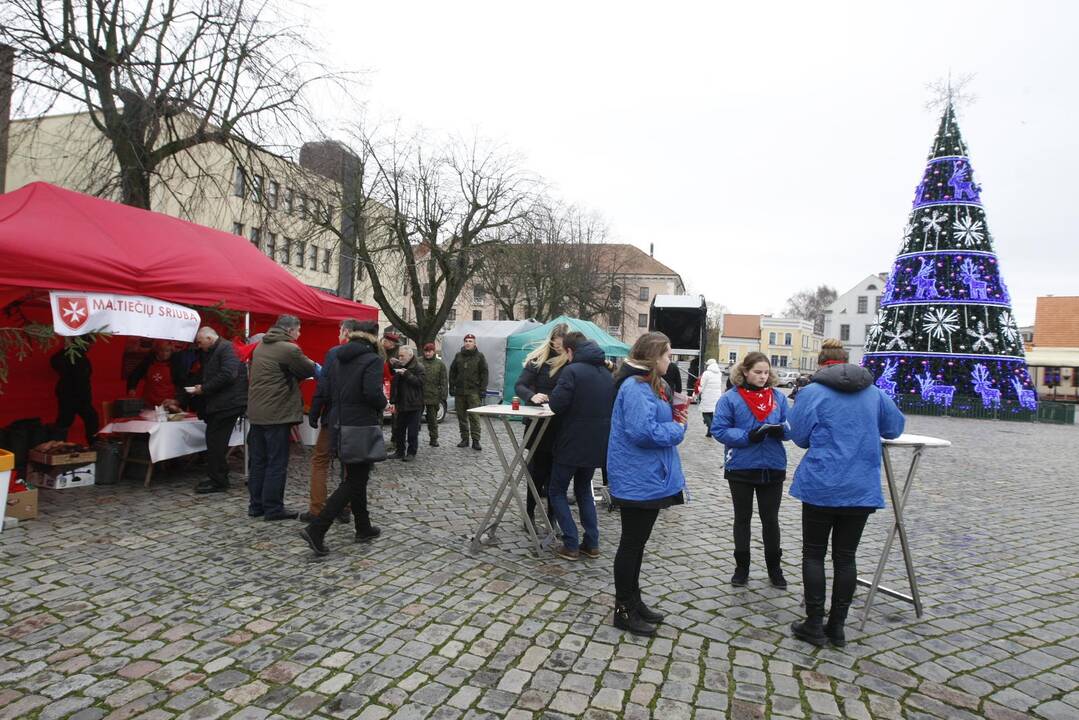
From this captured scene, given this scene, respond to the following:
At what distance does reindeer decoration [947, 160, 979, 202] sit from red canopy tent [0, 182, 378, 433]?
77.2 feet

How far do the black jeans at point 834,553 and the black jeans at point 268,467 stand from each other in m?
4.36

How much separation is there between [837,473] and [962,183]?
25.2 metres

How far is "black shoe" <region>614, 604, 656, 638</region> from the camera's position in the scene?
3701mm

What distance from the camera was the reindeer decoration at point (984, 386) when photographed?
23.4 m

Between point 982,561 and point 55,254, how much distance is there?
851cm

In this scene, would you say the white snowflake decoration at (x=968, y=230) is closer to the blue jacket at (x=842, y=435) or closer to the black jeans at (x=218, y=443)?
the blue jacket at (x=842, y=435)

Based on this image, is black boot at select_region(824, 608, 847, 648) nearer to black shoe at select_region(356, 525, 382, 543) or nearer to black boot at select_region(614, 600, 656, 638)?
black boot at select_region(614, 600, 656, 638)

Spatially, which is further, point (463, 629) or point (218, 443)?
point (218, 443)

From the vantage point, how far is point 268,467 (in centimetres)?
591

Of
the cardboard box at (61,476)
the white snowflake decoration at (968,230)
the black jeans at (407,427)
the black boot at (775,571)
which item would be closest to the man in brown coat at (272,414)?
the cardboard box at (61,476)

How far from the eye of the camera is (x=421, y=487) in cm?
752

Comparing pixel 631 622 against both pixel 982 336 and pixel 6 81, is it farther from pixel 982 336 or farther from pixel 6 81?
pixel 982 336

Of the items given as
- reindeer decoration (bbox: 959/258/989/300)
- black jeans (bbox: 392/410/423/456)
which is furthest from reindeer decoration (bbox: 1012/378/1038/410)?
black jeans (bbox: 392/410/423/456)

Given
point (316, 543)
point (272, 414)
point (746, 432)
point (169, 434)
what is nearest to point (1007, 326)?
point (746, 432)
